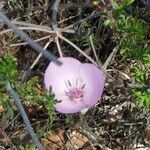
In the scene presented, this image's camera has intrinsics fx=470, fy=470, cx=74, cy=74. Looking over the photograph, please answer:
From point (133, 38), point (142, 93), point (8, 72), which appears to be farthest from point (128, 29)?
point (8, 72)

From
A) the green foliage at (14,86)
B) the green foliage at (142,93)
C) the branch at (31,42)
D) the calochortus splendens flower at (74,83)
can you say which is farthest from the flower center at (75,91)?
the branch at (31,42)

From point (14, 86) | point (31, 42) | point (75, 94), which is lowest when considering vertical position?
point (75, 94)

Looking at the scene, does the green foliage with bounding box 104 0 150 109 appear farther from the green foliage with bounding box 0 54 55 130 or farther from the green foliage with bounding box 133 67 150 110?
the green foliage with bounding box 0 54 55 130

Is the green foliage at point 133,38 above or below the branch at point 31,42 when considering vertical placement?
below

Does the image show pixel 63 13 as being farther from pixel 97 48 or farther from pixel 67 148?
pixel 67 148

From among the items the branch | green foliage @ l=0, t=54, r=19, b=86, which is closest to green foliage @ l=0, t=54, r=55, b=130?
green foliage @ l=0, t=54, r=19, b=86

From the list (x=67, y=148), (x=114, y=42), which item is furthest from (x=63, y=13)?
(x=67, y=148)

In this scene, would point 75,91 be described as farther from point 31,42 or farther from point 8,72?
point 31,42

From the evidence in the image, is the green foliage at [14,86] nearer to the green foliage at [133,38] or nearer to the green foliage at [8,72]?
the green foliage at [8,72]
